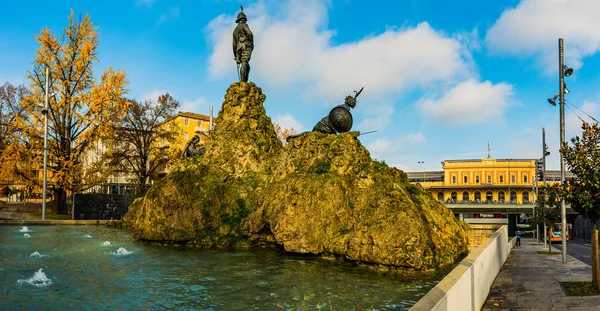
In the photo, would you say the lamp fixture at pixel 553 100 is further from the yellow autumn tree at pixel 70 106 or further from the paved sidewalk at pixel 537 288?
the yellow autumn tree at pixel 70 106

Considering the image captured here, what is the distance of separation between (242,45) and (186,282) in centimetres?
1647

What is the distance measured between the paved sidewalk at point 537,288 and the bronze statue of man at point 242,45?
17.3 metres

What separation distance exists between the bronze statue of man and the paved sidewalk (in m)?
17.3

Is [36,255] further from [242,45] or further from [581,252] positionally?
[581,252]

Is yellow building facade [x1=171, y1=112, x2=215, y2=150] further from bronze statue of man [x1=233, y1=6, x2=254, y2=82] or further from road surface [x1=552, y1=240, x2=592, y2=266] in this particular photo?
road surface [x1=552, y1=240, x2=592, y2=266]

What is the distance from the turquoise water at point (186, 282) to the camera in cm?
1007

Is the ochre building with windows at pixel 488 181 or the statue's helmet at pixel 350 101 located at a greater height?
the statue's helmet at pixel 350 101

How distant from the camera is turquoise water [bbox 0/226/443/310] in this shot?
10.1 metres

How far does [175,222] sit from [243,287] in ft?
32.8

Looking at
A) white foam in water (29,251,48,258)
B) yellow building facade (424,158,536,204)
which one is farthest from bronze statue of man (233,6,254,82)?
yellow building facade (424,158,536,204)

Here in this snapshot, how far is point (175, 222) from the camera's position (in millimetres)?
20734

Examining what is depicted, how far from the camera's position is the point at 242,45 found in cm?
2523

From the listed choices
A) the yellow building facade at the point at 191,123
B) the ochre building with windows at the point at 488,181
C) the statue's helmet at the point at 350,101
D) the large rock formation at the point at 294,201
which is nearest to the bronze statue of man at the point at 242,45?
the large rock formation at the point at 294,201

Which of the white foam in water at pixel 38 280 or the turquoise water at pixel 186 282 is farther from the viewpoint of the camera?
the white foam in water at pixel 38 280
